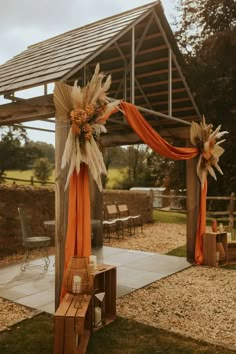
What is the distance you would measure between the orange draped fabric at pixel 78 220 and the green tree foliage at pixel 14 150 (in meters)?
17.6

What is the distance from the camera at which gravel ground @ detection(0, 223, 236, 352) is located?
Answer: 3727 millimetres

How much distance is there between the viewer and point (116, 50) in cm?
613

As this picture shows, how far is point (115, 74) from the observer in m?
6.95

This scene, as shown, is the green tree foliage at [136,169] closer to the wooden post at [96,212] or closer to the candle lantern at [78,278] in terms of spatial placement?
the wooden post at [96,212]

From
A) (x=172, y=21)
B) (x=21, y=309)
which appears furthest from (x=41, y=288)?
(x=172, y=21)

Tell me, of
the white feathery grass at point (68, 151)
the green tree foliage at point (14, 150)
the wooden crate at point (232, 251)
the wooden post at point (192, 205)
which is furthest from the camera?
the green tree foliage at point (14, 150)

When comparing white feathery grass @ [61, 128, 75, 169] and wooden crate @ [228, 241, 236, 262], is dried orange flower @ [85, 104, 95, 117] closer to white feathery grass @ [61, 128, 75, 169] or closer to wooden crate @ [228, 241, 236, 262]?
white feathery grass @ [61, 128, 75, 169]

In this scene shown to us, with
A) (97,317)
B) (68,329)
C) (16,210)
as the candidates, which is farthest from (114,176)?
(68,329)

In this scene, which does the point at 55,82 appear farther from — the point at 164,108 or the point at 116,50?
the point at 164,108

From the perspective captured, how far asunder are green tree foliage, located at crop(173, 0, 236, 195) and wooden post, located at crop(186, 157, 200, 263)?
6.90m

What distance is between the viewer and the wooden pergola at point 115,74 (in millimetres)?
4035

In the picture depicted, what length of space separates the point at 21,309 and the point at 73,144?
7.08 ft

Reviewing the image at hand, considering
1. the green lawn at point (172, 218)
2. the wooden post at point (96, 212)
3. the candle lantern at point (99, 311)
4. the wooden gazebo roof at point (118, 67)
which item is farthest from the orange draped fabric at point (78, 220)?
the green lawn at point (172, 218)

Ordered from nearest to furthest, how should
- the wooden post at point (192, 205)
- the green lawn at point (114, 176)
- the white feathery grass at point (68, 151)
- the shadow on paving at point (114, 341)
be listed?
the shadow on paving at point (114, 341) < the white feathery grass at point (68, 151) < the wooden post at point (192, 205) < the green lawn at point (114, 176)
